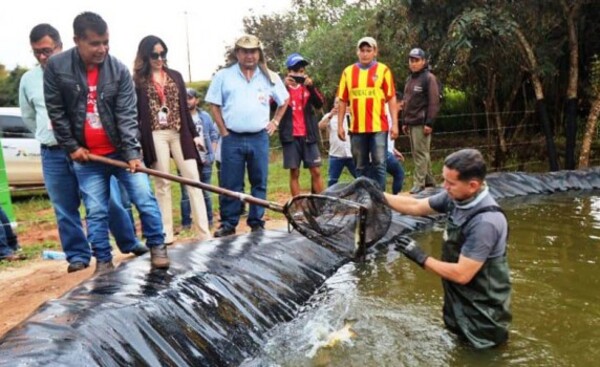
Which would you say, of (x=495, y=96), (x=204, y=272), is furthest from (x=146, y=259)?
(x=495, y=96)

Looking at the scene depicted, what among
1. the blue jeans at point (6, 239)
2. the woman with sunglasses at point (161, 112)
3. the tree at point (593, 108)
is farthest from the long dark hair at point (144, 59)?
the tree at point (593, 108)

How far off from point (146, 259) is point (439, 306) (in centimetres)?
196

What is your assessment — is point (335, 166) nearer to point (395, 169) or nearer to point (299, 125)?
point (395, 169)

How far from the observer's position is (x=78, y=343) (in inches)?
90.9

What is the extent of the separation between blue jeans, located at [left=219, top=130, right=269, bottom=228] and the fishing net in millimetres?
1028

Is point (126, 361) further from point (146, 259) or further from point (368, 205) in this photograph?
point (368, 205)

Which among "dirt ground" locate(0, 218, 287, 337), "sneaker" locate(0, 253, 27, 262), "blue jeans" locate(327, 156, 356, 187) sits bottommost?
"sneaker" locate(0, 253, 27, 262)

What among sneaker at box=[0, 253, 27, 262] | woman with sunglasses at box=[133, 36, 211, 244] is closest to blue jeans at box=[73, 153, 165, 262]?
woman with sunglasses at box=[133, 36, 211, 244]

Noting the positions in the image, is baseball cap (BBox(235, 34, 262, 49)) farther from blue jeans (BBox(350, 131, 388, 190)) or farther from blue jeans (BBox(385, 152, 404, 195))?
blue jeans (BBox(385, 152, 404, 195))

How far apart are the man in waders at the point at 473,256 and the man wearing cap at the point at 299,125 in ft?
8.99

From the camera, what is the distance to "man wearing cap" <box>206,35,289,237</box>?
4512 millimetres

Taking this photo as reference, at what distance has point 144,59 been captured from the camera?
425cm

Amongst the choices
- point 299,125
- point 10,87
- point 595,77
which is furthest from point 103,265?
point 10,87

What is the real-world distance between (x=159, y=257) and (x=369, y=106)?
3040 mm
